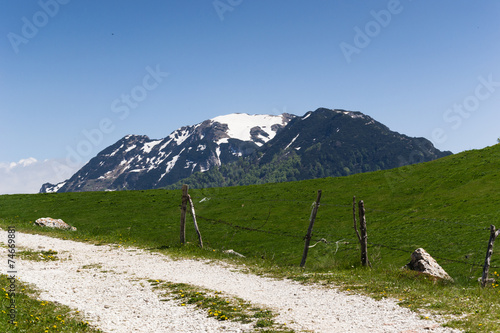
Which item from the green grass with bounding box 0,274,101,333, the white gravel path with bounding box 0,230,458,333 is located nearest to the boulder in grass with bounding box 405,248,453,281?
the white gravel path with bounding box 0,230,458,333

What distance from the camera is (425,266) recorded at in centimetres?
2019

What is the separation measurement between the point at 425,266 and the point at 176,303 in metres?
12.5

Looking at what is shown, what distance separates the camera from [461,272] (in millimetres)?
23266

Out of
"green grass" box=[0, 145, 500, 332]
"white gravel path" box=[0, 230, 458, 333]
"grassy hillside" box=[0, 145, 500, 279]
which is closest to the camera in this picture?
"white gravel path" box=[0, 230, 458, 333]

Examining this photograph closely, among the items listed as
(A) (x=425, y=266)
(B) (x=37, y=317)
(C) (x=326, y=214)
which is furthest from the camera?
(C) (x=326, y=214)

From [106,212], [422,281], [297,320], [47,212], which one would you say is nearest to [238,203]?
[106,212]

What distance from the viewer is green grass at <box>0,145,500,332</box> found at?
65.2ft

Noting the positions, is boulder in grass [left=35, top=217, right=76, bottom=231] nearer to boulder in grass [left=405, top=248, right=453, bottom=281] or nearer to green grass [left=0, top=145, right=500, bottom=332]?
green grass [left=0, top=145, right=500, bottom=332]

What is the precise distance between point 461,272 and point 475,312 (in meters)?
11.5

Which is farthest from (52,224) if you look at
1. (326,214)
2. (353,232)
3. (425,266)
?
(425,266)

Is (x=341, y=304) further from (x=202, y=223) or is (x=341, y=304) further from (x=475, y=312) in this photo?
(x=202, y=223)

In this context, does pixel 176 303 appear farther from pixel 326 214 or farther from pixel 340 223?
pixel 326 214

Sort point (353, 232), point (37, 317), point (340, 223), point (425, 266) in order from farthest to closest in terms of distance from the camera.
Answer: point (340, 223) < point (353, 232) < point (425, 266) < point (37, 317)

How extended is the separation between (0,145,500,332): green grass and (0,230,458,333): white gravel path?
1.75m
